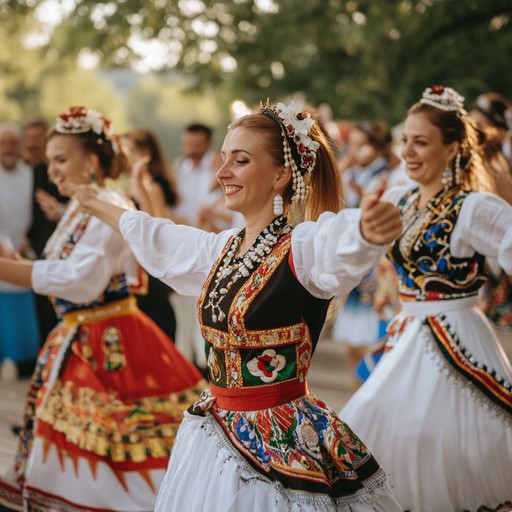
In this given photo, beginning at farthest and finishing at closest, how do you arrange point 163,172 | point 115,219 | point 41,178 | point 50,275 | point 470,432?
point 41,178
point 163,172
point 50,275
point 470,432
point 115,219

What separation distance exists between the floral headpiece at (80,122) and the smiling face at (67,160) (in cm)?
4

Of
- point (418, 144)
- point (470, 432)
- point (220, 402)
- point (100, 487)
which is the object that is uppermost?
point (418, 144)

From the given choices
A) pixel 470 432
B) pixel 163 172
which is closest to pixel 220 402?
pixel 470 432

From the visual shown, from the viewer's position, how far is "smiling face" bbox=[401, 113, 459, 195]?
3.70 meters

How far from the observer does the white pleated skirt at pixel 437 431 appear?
131 inches

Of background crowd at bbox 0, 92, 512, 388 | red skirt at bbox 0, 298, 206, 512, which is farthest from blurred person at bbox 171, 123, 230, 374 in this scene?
red skirt at bbox 0, 298, 206, 512

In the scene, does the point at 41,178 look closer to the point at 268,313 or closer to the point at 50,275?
the point at 50,275

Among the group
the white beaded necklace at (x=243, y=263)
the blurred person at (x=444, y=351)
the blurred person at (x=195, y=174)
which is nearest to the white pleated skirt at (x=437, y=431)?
the blurred person at (x=444, y=351)

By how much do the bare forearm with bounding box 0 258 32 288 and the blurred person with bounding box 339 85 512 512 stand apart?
1307mm

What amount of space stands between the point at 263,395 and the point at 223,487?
0.26 m

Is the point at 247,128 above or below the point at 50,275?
above

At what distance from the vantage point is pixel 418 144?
3.72 metres

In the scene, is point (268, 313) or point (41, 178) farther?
point (41, 178)

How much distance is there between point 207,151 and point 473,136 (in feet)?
14.8
